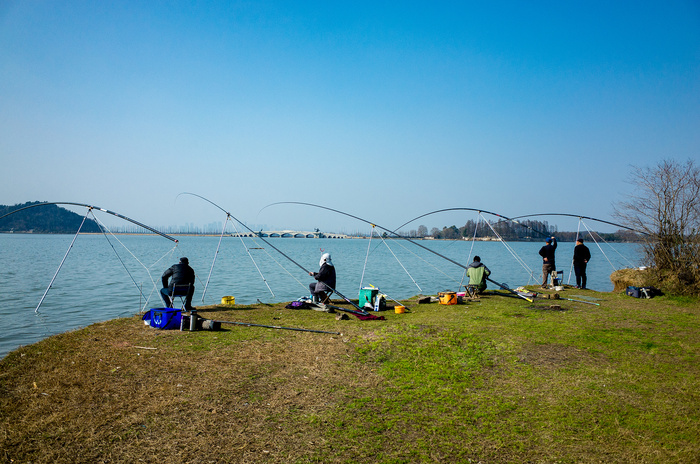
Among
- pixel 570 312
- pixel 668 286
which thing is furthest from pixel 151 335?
pixel 668 286

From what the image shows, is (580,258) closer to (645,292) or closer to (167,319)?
(645,292)

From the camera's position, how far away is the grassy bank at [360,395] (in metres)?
4.41

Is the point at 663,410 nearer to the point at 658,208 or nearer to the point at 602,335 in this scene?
the point at 602,335

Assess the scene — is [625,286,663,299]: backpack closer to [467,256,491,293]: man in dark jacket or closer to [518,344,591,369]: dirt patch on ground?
[467,256,491,293]: man in dark jacket

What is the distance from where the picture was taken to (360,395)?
5.87m

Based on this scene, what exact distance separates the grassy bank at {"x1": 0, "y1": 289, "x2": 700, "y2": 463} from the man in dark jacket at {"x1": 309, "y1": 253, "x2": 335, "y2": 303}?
3464 mm

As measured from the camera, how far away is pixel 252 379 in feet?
21.1

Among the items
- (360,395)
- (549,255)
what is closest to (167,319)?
(360,395)

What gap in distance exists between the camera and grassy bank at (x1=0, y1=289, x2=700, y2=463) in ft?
14.5

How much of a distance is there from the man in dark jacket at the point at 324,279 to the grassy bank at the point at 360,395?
3.46 m

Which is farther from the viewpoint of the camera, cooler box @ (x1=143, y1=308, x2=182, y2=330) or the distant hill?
the distant hill

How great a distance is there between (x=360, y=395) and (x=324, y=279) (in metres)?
6.98

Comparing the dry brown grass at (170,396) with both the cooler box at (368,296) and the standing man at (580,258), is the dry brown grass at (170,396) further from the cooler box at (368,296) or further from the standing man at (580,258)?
the standing man at (580,258)

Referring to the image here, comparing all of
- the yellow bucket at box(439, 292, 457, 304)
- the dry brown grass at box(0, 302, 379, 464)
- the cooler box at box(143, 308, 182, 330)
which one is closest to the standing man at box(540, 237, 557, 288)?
the yellow bucket at box(439, 292, 457, 304)
